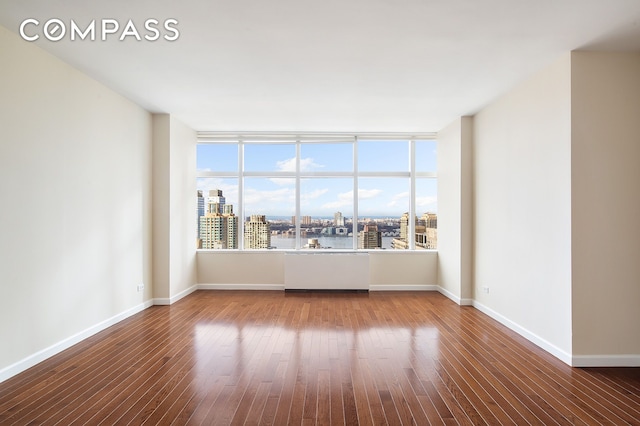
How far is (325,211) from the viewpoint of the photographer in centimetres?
715

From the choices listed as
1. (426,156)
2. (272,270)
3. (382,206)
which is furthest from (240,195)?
(426,156)

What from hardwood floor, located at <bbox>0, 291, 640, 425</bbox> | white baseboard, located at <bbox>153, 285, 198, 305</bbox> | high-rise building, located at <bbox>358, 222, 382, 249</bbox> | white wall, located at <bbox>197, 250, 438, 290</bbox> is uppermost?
high-rise building, located at <bbox>358, 222, 382, 249</bbox>

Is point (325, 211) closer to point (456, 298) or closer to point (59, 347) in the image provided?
point (456, 298)

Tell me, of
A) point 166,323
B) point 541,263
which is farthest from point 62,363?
point 541,263

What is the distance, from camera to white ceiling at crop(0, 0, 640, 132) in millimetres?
2758

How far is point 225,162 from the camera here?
280 inches

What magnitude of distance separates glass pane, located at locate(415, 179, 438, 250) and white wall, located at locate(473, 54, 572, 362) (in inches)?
59.8

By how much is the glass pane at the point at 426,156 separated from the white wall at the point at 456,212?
0.37 metres

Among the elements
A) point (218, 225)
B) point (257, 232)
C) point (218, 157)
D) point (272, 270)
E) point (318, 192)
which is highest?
point (218, 157)

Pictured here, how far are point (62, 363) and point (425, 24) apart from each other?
4474 mm

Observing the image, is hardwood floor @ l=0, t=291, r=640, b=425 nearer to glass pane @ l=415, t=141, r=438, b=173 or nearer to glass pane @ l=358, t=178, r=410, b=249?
glass pane @ l=358, t=178, r=410, b=249

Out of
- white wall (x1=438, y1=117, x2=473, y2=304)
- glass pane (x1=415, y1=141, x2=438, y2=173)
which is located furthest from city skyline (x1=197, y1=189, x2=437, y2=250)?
glass pane (x1=415, y1=141, x2=438, y2=173)

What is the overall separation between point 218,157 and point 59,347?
14.1 ft

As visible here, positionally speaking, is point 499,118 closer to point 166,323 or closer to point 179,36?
point 179,36
